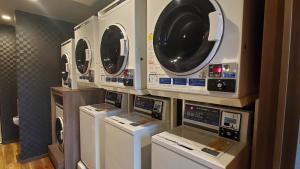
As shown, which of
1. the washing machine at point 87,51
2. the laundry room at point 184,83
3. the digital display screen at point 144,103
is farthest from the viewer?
the washing machine at point 87,51

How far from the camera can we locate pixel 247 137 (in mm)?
923

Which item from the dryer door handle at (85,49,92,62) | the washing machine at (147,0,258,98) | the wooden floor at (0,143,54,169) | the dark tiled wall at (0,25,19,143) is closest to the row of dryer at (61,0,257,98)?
the washing machine at (147,0,258,98)

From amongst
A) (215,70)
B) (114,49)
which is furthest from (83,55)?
(215,70)

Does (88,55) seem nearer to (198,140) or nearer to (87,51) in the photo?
(87,51)

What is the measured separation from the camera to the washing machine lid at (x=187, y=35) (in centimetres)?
78

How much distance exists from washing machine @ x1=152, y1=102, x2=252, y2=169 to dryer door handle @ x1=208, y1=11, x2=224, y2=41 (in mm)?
476

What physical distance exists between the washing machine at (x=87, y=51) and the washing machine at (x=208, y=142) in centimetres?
120

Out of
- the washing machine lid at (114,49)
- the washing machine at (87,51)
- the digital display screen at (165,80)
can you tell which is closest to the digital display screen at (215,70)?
the digital display screen at (165,80)

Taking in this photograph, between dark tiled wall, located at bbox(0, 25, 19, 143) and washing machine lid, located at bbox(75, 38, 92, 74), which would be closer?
washing machine lid, located at bbox(75, 38, 92, 74)

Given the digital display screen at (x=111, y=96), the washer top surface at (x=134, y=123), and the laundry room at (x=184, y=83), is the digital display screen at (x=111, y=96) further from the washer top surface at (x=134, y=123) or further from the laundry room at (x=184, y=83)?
the washer top surface at (x=134, y=123)

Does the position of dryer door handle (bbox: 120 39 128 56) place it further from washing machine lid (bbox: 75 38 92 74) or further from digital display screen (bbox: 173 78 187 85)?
washing machine lid (bbox: 75 38 92 74)

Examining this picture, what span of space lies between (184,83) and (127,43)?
634 millimetres

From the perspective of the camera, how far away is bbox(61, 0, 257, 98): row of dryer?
29.4 inches

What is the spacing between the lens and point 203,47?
0.84 m
